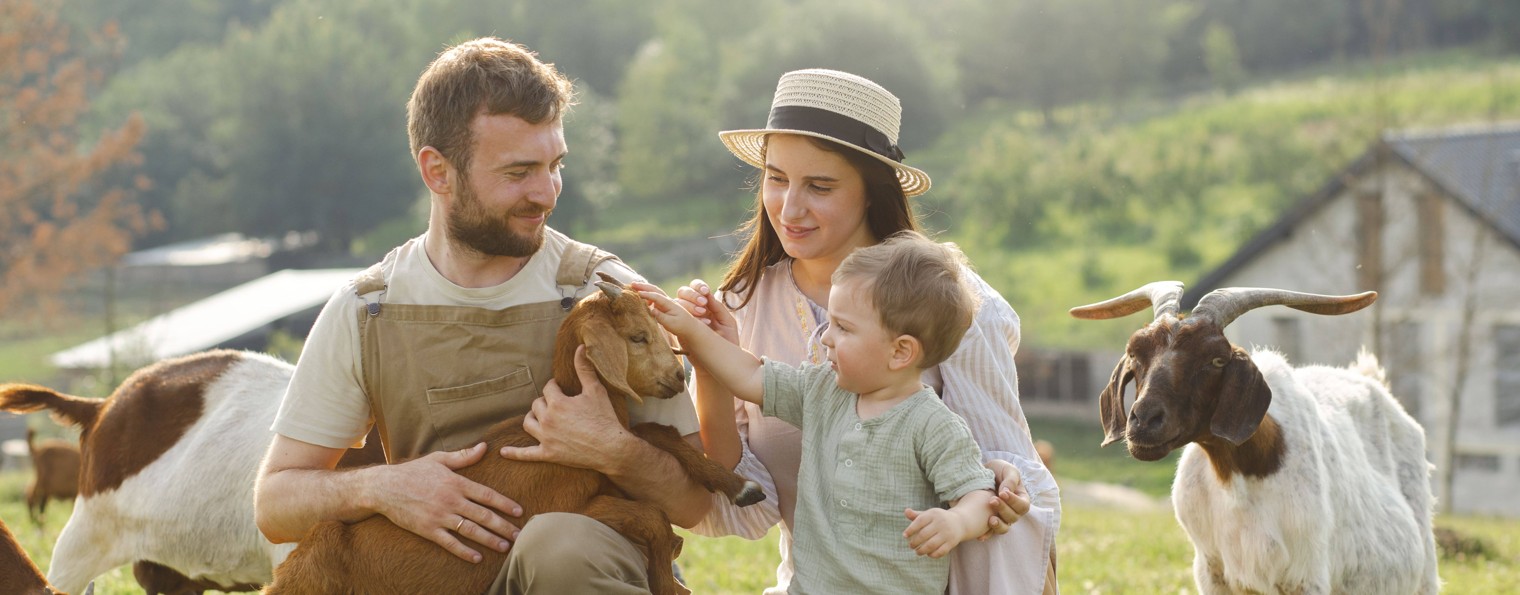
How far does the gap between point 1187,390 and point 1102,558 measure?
5.29 m

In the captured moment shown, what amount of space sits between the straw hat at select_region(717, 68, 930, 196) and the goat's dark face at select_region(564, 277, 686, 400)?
2.63 feet

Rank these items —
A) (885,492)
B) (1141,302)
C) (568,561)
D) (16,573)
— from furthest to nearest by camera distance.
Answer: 1. (1141,302)
2. (16,573)
3. (885,492)
4. (568,561)

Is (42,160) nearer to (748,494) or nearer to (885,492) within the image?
(748,494)

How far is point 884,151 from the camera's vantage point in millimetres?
4773

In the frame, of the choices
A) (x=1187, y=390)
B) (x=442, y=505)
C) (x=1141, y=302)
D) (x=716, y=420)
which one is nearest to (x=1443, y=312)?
(x=1141, y=302)

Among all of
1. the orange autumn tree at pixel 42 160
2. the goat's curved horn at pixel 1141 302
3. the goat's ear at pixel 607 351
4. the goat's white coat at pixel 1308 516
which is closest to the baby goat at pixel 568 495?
the goat's ear at pixel 607 351

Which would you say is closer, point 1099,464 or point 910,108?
point 1099,464

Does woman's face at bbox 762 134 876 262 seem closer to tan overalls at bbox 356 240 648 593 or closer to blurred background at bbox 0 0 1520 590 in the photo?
tan overalls at bbox 356 240 648 593

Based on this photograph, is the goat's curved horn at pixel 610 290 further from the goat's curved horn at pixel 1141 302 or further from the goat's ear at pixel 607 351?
the goat's curved horn at pixel 1141 302

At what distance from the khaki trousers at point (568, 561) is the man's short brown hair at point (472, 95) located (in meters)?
1.21

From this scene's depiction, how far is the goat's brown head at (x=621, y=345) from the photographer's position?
4191 millimetres

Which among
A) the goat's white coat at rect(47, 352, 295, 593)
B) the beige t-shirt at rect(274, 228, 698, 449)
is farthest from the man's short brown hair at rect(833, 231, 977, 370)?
the goat's white coat at rect(47, 352, 295, 593)

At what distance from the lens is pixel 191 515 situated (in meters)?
6.03

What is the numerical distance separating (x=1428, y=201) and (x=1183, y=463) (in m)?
24.3
